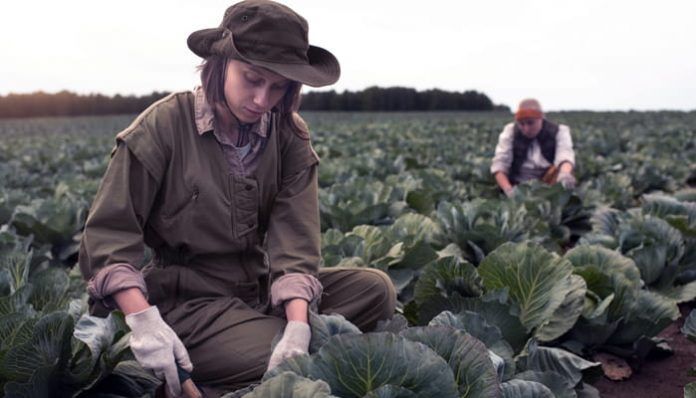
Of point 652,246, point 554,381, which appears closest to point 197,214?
point 554,381

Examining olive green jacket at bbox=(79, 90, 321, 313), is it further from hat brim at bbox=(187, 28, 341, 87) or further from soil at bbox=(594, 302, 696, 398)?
soil at bbox=(594, 302, 696, 398)

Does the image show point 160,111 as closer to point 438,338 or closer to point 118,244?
point 118,244

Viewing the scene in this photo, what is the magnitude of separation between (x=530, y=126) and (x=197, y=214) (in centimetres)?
484

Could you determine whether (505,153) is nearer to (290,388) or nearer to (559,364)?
(559,364)

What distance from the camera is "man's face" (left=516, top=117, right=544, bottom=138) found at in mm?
6434

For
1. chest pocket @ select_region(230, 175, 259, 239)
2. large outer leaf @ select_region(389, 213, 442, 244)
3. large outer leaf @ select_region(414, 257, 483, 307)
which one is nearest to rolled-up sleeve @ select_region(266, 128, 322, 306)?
chest pocket @ select_region(230, 175, 259, 239)

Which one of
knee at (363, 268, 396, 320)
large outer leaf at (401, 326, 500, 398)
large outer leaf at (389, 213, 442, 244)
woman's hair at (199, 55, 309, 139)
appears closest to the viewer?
Result: large outer leaf at (401, 326, 500, 398)

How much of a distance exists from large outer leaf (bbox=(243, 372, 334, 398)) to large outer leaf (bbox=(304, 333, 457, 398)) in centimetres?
17

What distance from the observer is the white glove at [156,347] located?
6.52ft

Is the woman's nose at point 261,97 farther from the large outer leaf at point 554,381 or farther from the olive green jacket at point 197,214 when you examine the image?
the large outer leaf at point 554,381

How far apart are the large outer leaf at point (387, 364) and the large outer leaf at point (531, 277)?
4.13ft

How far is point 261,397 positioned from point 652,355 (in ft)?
8.73

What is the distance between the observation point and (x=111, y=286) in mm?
2070

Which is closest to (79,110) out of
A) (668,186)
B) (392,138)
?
(392,138)
